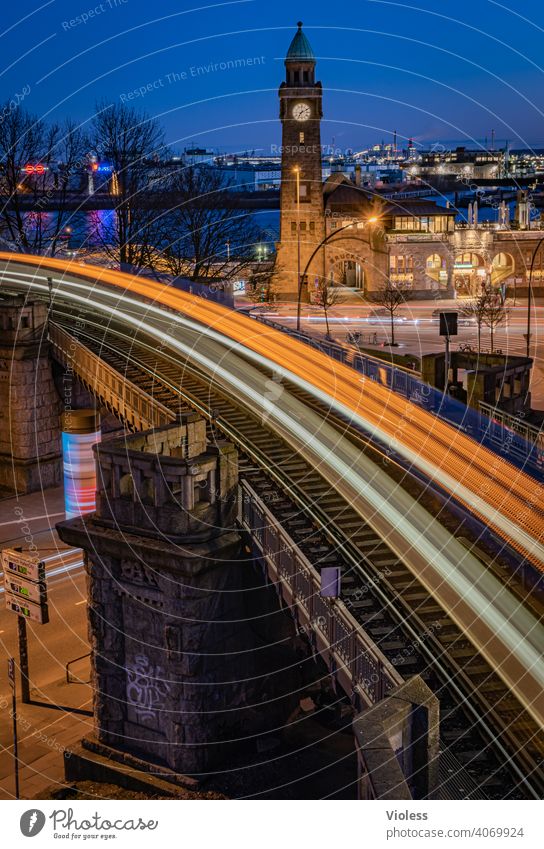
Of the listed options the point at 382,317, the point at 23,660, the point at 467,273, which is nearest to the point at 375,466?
the point at 23,660

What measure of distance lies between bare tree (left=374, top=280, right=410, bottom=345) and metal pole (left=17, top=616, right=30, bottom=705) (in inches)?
2412

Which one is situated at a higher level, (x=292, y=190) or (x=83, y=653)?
(x=292, y=190)

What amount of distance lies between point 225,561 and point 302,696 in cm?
554

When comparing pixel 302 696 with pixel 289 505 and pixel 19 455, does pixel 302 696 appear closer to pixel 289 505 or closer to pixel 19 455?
pixel 289 505

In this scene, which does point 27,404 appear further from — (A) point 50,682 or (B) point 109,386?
(A) point 50,682

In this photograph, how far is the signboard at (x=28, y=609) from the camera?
23812 millimetres

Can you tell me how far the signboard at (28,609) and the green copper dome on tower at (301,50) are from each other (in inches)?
3178

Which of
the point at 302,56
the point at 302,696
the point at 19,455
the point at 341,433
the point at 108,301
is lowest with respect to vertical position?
the point at 302,696

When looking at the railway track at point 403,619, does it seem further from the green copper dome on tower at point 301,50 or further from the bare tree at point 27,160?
the green copper dome on tower at point 301,50

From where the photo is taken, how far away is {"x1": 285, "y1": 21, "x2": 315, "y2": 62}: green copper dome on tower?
95812 mm

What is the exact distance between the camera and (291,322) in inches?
3270
